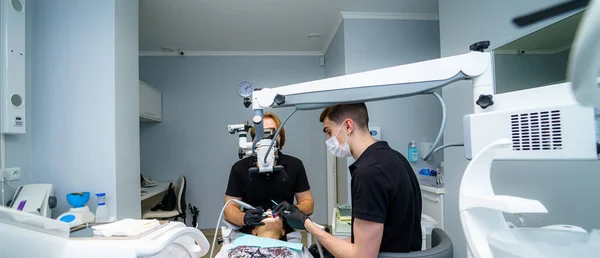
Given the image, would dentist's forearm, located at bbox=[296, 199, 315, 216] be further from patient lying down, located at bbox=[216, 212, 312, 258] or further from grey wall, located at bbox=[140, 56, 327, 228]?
grey wall, located at bbox=[140, 56, 327, 228]

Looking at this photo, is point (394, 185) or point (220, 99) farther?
point (220, 99)

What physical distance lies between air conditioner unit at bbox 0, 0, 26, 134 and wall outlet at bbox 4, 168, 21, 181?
Answer: 238 millimetres

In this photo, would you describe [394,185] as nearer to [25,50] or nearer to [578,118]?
[578,118]

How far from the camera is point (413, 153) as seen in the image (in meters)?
2.79

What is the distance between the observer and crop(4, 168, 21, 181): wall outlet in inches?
66.0

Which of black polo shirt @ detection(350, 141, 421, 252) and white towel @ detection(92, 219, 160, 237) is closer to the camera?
white towel @ detection(92, 219, 160, 237)

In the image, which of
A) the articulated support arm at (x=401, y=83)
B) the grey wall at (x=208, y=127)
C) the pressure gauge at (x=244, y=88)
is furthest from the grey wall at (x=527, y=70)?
the pressure gauge at (x=244, y=88)

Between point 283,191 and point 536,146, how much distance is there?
1.36 m

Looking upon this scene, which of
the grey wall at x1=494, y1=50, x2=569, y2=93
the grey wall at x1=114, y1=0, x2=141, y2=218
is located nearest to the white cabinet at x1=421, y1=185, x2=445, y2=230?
the grey wall at x1=494, y1=50, x2=569, y2=93

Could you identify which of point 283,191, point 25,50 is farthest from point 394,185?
point 25,50

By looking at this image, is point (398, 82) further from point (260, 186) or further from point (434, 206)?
point (434, 206)

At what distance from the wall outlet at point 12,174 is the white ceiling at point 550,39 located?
119 inches

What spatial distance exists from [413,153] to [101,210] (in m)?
2.60

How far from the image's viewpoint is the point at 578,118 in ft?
1.99
